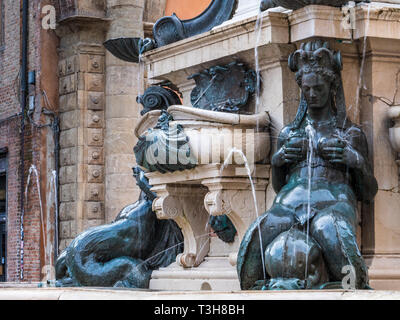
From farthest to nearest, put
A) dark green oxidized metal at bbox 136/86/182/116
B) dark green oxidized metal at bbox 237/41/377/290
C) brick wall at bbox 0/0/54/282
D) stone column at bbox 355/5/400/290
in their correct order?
brick wall at bbox 0/0/54/282
dark green oxidized metal at bbox 136/86/182/116
stone column at bbox 355/5/400/290
dark green oxidized metal at bbox 237/41/377/290

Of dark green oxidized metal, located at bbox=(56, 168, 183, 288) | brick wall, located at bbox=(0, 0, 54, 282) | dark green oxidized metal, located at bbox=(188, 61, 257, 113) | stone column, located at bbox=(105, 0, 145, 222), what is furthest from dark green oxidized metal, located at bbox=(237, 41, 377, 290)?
brick wall, located at bbox=(0, 0, 54, 282)

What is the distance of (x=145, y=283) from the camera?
975cm

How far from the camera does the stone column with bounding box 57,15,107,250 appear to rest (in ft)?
69.2

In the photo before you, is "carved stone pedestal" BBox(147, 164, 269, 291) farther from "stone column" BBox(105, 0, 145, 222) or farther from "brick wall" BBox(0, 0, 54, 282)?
"brick wall" BBox(0, 0, 54, 282)

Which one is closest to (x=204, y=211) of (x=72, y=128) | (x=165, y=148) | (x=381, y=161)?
(x=165, y=148)

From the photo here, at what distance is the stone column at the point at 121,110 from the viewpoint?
2091 cm

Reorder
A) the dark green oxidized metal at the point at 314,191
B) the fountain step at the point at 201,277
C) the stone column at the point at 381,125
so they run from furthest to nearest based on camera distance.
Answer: the fountain step at the point at 201,277 → the stone column at the point at 381,125 → the dark green oxidized metal at the point at 314,191

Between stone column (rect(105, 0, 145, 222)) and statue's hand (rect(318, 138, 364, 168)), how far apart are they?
42.6ft

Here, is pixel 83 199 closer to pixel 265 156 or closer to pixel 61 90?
pixel 61 90

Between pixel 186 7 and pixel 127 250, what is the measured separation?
11751 millimetres

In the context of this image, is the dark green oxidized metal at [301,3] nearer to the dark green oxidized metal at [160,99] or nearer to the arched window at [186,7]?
the dark green oxidized metal at [160,99]

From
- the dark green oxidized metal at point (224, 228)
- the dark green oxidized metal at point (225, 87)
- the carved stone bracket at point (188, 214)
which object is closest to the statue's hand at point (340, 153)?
the dark green oxidized metal at point (225, 87)

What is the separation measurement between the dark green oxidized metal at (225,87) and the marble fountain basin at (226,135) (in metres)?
0.36
